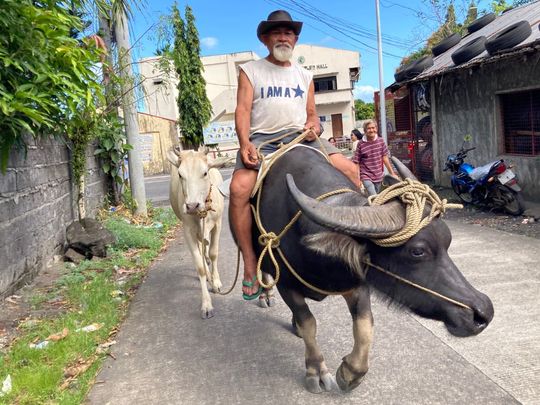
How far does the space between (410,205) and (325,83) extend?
36.7 meters

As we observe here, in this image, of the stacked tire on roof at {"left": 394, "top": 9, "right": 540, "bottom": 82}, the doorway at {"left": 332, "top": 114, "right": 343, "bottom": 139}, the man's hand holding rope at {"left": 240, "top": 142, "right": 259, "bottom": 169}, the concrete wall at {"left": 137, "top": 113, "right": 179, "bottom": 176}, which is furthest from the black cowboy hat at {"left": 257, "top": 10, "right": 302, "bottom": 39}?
the doorway at {"left": 332, "top": 114, "right": 343, "bottom": 139}

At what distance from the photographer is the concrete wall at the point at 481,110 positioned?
8.16 metres

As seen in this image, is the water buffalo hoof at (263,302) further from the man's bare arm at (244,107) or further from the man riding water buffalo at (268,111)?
the man's bare arm at (244,107)

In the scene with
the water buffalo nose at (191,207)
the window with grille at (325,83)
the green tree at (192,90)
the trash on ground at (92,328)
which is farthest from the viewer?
the window with grille at (325,83)

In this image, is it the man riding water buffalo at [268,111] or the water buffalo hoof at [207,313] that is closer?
the man riding water buffalo at [268,111]

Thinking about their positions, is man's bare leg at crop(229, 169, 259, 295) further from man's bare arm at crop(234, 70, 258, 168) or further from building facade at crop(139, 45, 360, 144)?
building facade at crop(139, 45, 360, 144)

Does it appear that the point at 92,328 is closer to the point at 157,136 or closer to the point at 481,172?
the point at 481,172

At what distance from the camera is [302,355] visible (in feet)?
11.4

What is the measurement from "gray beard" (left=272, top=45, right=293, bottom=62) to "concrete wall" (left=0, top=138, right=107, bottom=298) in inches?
128

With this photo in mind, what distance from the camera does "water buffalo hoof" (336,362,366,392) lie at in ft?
8.82

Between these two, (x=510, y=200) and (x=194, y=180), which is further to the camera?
(x=510, y=200)

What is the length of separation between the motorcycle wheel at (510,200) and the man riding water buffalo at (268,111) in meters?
5.18

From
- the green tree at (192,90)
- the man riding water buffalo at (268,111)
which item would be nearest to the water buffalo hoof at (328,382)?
the man riding water buffalo at (268,111)

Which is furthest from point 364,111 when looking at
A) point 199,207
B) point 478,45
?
point 199,207
